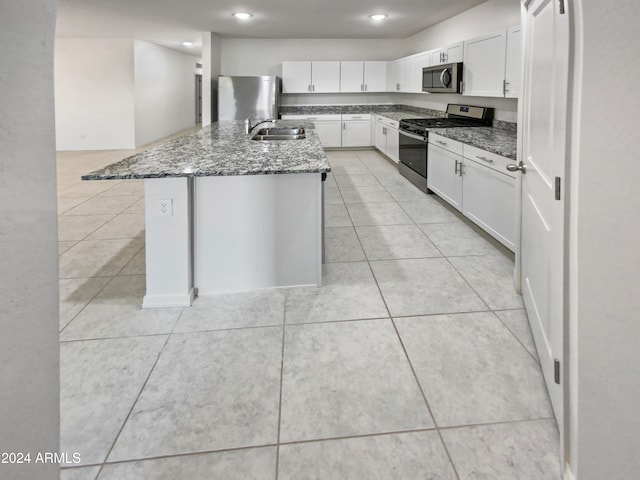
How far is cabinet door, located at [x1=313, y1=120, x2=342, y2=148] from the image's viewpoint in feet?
28.8

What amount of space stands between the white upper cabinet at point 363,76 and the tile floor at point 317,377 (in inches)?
244

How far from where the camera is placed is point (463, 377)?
1.89m

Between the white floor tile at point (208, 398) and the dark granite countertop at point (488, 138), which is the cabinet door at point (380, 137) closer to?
the dark granite countertop at point (488, 138)

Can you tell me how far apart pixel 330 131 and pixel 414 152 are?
351 cm

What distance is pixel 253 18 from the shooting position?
258 inches

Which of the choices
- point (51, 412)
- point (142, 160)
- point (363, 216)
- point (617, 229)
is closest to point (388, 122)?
point (363, 216)

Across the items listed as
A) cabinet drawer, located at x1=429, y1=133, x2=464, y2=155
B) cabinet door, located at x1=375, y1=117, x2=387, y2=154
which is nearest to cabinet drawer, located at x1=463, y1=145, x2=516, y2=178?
cabinet drawer, located at x1=429, y1=133, x2=464, y2=155

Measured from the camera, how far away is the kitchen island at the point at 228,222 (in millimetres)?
2484

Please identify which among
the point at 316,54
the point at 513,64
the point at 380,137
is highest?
the point at 316,54

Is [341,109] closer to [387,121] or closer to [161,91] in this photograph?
[387,121]

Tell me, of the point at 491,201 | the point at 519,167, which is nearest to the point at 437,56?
the point at 491,201

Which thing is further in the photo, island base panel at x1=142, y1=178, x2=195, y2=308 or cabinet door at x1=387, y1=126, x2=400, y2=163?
cabinet door at x1=387, y1=126, x2=400, y2=163

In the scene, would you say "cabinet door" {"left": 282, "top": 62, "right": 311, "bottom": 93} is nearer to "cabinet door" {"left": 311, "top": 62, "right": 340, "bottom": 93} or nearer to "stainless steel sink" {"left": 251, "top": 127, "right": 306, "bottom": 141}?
"cabinet door" {"left": 311, "top": 62, "right": 340, "bottom": 93}

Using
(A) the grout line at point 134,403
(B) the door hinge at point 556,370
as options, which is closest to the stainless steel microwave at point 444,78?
(B) the door hinge at point 556,370
